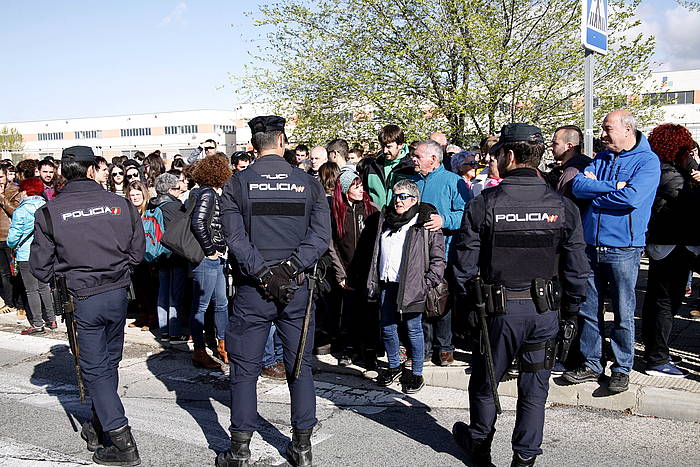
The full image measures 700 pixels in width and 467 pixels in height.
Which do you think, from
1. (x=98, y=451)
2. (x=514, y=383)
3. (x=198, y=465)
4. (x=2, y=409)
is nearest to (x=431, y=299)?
(x=514, y=383)

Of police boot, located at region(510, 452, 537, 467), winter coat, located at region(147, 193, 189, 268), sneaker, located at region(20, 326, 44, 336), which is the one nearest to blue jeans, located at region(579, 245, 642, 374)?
police boot, located at region(510, 452, 537, 467)

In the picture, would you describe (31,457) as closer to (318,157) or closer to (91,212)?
(91,212)

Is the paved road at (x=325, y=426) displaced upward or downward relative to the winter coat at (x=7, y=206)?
downward

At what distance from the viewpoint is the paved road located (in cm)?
443

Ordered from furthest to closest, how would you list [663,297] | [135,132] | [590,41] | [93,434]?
[135,132] < [590,41] < [663,297] < [93,434]

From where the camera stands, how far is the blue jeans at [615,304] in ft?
17.1

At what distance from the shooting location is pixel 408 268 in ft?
18.7

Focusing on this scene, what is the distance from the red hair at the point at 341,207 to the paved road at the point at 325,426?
1446mm

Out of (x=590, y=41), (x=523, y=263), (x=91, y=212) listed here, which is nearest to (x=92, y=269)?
(x=91, y=212)

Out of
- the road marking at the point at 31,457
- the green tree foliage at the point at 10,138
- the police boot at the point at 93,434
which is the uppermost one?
the green tree foliage at the point at 10,138

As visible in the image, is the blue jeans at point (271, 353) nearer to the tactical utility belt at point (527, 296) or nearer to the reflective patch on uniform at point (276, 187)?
the reflective patch on uniform at point (276, 187)

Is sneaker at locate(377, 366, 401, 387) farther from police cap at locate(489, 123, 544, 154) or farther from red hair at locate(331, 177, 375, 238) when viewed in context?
police cap at locate(489, 123, 544, 154)

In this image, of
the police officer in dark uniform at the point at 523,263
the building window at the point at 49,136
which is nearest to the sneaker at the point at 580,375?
the police officer in dark uniform at the point at 523,263

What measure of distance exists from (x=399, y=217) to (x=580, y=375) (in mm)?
1945
